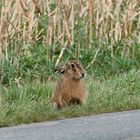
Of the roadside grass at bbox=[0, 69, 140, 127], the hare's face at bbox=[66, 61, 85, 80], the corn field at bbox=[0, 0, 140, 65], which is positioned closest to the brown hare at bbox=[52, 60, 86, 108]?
the hare's face at bbox=[66, 61, 85, 80]

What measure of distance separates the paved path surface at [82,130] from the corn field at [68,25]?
9.63 ft

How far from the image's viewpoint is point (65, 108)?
770 cm

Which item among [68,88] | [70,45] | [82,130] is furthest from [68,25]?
[82,130]

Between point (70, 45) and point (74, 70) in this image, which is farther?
point (70, 45)

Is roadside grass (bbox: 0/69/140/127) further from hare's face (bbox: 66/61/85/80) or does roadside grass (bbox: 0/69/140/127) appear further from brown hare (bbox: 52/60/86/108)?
hare's face (bbox: 66/61/85/80)

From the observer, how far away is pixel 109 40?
11.3 metres

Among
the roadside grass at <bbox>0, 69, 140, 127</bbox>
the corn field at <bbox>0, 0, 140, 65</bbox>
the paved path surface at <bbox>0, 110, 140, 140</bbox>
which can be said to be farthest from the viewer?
the corn field at <bbox>0, 0, 140, 65</bbox>

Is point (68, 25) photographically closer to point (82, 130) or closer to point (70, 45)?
point (70, 45)

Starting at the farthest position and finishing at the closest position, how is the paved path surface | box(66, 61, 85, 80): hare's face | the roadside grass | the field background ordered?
the field background, box(66, 61, 85, 80): hare's face, the roadside grass, the paved path surface

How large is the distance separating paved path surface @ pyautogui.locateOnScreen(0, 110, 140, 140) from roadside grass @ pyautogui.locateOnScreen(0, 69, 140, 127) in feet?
0.82

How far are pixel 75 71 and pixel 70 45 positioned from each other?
316 centimetres

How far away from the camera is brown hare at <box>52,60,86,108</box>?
772 cm

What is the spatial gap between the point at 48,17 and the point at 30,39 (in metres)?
0.60

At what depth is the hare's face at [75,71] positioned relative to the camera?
25.1ft
